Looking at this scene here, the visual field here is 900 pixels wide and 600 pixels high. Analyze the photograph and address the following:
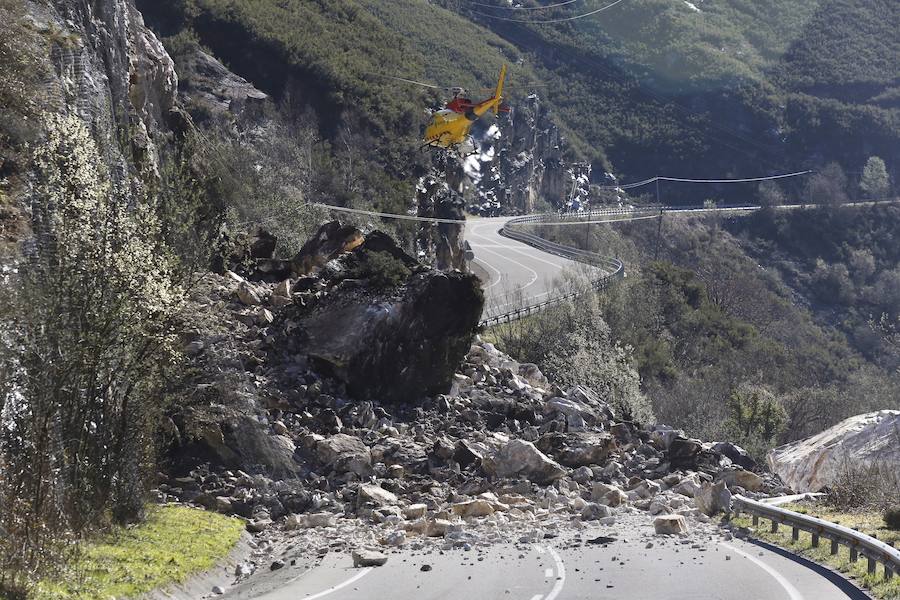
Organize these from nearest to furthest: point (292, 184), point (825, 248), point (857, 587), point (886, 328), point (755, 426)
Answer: point (857, 587)
point (755, 426)
point (292, 184)
point (886, 328)
point (825, 248)

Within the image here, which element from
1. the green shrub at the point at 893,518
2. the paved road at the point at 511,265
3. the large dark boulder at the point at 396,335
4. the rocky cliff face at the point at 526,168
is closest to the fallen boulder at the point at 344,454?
the large dark boulder at the point at 396,335

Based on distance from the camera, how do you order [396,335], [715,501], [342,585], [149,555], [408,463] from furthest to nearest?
[396,335] < [408,463] < [715,501] < [149,555] < [342,585]

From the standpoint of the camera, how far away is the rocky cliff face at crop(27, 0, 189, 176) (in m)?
20.2

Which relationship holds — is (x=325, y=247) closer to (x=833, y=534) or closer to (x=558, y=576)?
(x=558, y=576)

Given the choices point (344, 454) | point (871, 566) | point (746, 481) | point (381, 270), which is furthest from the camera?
point (381, 270)

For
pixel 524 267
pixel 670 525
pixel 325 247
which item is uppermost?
pixel 325 247

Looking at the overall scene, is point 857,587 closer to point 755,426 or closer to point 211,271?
point 211,271

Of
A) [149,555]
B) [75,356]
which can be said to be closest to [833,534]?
[149,555]

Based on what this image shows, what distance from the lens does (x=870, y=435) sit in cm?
2386

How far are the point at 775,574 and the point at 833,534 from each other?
1373mm

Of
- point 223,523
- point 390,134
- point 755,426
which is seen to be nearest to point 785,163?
point 390,134

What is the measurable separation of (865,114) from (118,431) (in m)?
147

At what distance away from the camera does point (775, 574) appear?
1292cm

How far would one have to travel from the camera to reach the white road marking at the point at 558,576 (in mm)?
12008
